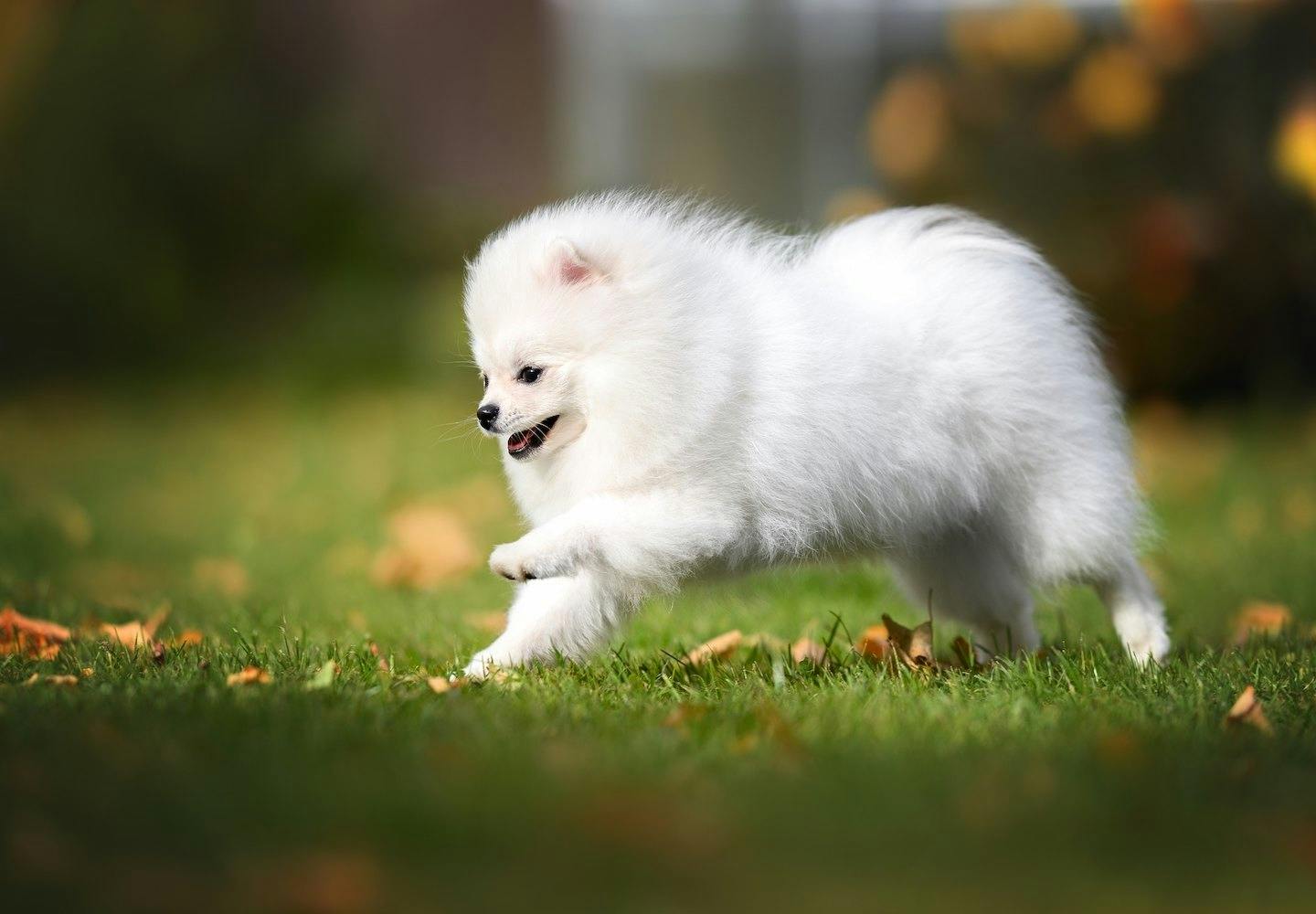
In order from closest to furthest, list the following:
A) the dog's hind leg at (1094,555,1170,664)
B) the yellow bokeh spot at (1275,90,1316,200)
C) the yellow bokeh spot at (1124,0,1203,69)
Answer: the dog's hind leg at (1094,555,1170,664)
the yellow bokeh spot at (1275,90,1316,200)
the yellow bokeh spot at (1124,0,1203,69)

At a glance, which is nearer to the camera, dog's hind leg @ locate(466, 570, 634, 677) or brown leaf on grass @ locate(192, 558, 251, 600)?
dog's hind leg @ locate(466, 570, 634, 677)

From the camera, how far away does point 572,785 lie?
7.57ft

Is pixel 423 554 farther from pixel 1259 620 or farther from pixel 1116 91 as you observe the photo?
pixel 1116 91

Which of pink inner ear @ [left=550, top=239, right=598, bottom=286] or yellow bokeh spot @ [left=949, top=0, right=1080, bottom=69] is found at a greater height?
yellow bokeh spot @ [left=949, top=0, right=1080, bottom=69]

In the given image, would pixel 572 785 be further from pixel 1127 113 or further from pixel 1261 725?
pixel 1127 113

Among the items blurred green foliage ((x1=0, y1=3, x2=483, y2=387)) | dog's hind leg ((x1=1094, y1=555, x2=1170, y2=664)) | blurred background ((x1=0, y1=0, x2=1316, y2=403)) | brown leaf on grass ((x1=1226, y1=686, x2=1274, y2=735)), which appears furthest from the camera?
blurred green foliage ((x1=0, y1=3, x2=483, y2=387))

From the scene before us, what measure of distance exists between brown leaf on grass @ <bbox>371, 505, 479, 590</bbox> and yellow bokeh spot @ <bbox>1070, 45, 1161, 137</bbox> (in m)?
4.44

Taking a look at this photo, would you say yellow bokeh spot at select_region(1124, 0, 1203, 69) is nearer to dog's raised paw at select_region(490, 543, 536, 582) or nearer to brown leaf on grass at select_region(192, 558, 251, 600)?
brown leaf on grass at select_region(192, 558, 251, 600)

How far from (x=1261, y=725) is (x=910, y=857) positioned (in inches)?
42.1

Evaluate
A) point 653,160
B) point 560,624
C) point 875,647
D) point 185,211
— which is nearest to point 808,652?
point 875,647

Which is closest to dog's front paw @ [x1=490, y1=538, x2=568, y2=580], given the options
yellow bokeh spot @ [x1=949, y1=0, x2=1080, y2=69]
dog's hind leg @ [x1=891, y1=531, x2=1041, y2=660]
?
dog's hind leg @ [x1=891, y1=531, x2=1041, y2=660]

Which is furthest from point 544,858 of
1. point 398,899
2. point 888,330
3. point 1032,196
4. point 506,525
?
point 1032,196

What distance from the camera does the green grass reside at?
1.97 m

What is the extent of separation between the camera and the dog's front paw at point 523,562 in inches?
116
